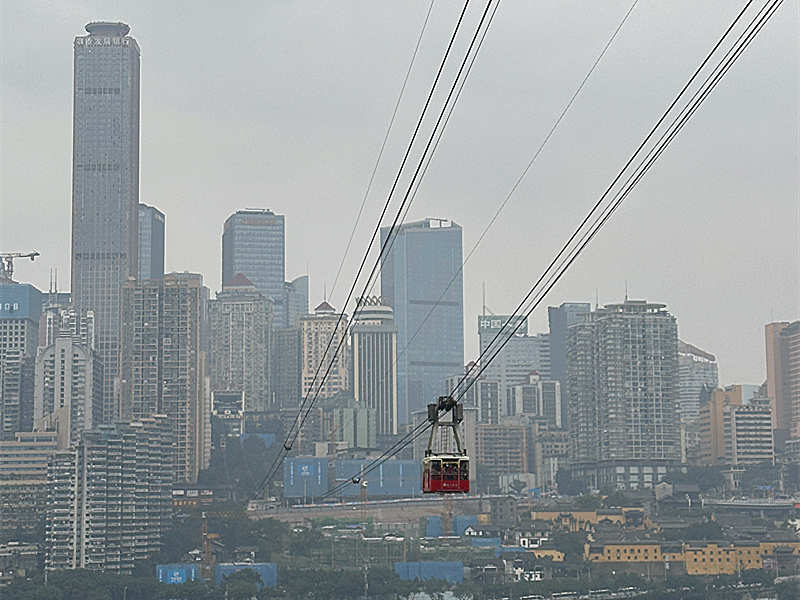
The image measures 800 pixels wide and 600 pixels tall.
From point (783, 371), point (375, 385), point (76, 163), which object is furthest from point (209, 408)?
point (783, 371)

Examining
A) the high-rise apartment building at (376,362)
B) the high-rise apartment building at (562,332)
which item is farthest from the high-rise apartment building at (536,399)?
the high-rise apartment building at (376,362)

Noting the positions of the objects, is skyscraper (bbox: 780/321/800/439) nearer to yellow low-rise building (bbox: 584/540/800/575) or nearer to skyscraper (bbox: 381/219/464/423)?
yellow low-rise building (bbox: 584/540/800/575)

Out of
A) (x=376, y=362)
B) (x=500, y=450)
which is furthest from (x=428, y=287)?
(x=500, y=450)

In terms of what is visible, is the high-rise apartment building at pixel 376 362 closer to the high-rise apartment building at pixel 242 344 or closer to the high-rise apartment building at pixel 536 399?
the high-rise apartment building at pixel 242 344

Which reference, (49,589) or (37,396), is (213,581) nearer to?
(49,589)

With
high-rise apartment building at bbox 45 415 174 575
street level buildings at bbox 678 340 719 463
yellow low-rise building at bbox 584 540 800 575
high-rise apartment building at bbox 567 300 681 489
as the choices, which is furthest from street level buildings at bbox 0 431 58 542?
street level buildings at bbox 678 340 719 463
